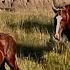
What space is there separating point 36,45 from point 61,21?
130cm

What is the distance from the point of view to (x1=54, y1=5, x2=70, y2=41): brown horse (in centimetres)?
1059

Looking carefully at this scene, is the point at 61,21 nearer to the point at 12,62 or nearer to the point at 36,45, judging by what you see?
the point at 36,45

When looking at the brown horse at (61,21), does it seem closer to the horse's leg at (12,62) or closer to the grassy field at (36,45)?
the grassy field at (36,45)

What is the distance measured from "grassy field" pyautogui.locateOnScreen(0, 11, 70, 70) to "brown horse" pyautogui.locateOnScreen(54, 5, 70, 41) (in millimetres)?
506

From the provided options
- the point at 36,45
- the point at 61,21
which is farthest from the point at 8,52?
the point at 36,45

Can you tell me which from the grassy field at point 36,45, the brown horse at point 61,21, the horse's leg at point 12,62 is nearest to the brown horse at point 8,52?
the horse's leg at point 12,62

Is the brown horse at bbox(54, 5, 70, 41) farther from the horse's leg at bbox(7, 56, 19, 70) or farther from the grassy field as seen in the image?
the horse's leg at bbox(7, 56, 19, 70)

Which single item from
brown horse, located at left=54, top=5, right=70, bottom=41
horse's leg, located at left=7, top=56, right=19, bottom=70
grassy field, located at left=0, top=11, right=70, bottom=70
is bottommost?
grassy field, located at left=0, top=11, right=70, bottom=70

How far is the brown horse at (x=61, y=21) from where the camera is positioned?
1059 centimetres

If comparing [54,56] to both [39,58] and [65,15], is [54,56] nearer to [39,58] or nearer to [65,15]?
[39,58]

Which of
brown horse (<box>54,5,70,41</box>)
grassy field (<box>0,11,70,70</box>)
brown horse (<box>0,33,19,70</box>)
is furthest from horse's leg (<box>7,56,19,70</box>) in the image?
brown horse (<box>54,5,70,41</box>)

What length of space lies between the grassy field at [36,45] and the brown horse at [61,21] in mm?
506

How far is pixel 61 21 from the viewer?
10.7 metres

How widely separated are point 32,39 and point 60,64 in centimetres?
248
